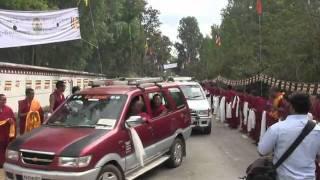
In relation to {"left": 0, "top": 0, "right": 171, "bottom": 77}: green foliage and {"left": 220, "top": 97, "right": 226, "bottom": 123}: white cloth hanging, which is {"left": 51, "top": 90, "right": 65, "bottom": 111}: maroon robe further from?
{"left": 0, "top": 0, "right": 171, "bottom": 77}: green foliage

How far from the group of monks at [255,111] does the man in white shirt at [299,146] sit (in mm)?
2333

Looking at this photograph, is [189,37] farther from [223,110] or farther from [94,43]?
[223,110]

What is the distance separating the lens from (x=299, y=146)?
4770mm

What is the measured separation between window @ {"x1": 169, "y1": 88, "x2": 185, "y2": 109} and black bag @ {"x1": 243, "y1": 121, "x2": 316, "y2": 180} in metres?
6.24

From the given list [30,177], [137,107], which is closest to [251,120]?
[137,107]

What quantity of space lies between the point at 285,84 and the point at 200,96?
289 centimetres

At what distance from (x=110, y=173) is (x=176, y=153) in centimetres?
328

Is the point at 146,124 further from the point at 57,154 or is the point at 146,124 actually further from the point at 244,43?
the point at 244,43

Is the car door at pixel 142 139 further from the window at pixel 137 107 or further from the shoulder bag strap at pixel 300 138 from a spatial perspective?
the shoulder bag strap at pixel 300 138

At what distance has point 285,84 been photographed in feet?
56.3

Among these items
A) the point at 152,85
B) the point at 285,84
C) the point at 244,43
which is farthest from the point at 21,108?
the point at 244,43

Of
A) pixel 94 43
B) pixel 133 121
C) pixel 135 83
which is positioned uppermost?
pixel 94 43

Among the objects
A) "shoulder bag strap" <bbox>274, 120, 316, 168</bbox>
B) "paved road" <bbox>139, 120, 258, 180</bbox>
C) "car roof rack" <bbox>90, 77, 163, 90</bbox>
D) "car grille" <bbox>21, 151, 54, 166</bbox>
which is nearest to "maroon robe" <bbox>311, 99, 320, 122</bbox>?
"paved road" <bbox>139, 120, 258, 180</bbox>

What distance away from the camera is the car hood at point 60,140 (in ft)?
24.1
